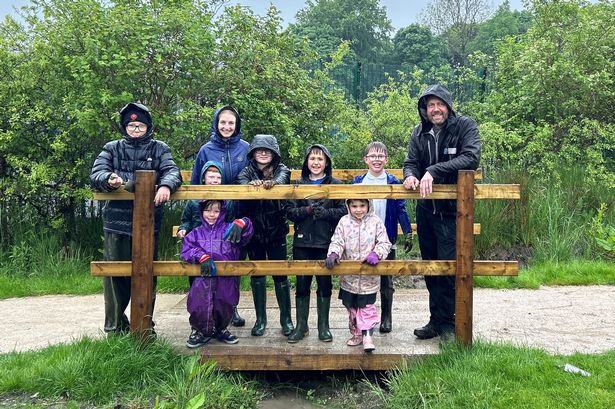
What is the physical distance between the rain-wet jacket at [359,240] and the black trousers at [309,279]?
180 millimetres

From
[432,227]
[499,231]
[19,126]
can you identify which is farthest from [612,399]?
[19,126]

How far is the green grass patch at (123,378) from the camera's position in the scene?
148 inches

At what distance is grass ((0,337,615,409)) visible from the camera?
364cm

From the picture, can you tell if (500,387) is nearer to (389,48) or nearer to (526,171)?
(526,171)

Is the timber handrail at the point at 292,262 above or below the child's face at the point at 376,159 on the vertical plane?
below

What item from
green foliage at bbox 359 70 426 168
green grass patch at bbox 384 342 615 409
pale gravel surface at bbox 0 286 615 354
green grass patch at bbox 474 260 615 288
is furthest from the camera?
green foliage at bbox 359 70 426 168

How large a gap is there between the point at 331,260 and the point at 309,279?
1.68ft

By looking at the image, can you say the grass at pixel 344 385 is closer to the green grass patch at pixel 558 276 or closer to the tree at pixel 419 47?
the green grass patch at pixel 558 276

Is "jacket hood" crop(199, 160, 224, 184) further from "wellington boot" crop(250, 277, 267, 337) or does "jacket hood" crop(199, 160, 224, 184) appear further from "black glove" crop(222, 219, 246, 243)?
"wellington boot" crop(250, 277, 267, 337)

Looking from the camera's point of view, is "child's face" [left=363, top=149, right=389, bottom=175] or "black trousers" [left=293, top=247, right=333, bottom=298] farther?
"child's face" [left=363, top=149, right=389, bottom=175]

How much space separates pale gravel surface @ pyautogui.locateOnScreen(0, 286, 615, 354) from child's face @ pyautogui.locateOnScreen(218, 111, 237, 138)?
179 centimetres

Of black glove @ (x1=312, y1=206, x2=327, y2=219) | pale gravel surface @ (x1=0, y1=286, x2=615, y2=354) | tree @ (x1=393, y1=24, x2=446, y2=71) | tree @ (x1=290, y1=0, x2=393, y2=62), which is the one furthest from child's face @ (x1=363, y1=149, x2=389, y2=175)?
tree @ (x1=290, y1=0, x2=393, y2=62)

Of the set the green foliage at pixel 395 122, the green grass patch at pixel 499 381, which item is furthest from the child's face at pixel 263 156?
the green foliage at pixel 395 122

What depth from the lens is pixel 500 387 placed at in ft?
12.2
